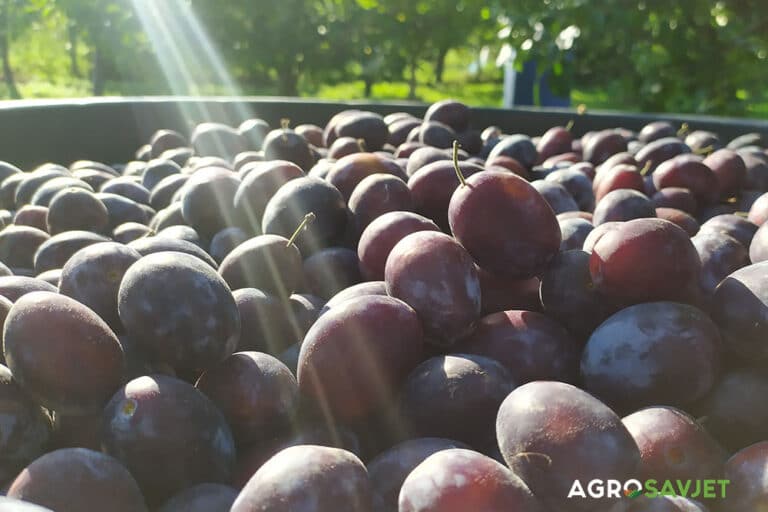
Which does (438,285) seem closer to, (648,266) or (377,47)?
(648,266)

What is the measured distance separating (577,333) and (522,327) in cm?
14

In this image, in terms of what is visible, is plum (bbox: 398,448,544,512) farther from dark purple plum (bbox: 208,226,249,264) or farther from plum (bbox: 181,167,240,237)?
plum (bbox: 181,167,240,237)

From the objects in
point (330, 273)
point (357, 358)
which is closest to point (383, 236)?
point (330, 273)

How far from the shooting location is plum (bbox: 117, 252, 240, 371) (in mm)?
999

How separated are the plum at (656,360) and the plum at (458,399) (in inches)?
5.8

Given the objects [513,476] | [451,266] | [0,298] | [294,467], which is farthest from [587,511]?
[0,298]

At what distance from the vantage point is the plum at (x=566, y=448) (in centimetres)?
79

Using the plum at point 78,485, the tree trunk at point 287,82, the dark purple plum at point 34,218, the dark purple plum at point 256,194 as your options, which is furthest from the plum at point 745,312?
the tree trunk at point 287,82

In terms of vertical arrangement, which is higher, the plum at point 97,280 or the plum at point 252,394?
the plum at point 97,280

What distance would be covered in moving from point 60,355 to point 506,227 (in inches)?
27.1

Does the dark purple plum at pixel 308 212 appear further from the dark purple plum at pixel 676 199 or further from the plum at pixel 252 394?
the dark purple plum at pixel 676 199

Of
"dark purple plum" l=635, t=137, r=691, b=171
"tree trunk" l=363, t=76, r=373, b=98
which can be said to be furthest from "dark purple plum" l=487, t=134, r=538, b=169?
"tree trunk" l=363, t=76, r=373, b=98

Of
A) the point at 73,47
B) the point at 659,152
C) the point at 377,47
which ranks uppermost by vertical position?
the point at 73,47

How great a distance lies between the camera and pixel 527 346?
3.51 ft
